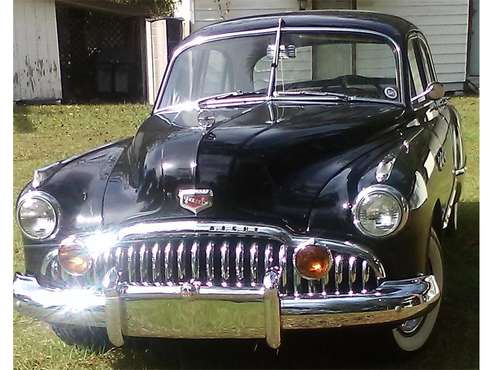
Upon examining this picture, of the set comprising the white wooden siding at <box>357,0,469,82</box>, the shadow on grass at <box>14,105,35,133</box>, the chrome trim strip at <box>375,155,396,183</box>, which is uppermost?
the white wooden siding at <box>357,0,469,82</box>

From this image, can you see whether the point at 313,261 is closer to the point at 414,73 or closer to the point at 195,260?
A: the point at 195,260

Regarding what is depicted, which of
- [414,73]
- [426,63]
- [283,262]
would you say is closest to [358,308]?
[283,262]

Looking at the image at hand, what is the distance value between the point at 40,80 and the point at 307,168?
1192 millimetres

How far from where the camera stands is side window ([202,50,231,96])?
102 inches

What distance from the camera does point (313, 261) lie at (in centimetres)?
176

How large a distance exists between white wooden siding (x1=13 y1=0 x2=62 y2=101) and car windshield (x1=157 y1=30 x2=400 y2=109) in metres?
0.47

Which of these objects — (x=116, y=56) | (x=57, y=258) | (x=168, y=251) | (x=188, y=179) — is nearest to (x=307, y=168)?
(x=188, y=179)

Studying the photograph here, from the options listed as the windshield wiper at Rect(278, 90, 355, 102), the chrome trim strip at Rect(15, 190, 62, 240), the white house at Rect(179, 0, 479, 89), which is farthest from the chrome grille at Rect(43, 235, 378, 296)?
the white house at Rect(179, 0, 479, 89)

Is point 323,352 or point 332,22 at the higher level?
point 332,22

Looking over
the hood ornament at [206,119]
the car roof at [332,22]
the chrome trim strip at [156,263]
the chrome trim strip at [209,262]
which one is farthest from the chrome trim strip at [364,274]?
the car roof at [332,22]

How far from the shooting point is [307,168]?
194cm

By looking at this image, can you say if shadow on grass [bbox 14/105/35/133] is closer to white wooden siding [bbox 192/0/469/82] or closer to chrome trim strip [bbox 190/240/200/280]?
white wooden siding [bbox 192/0/469/82]

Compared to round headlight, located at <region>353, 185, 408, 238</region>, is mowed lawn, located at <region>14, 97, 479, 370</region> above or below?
below

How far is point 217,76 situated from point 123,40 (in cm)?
44
